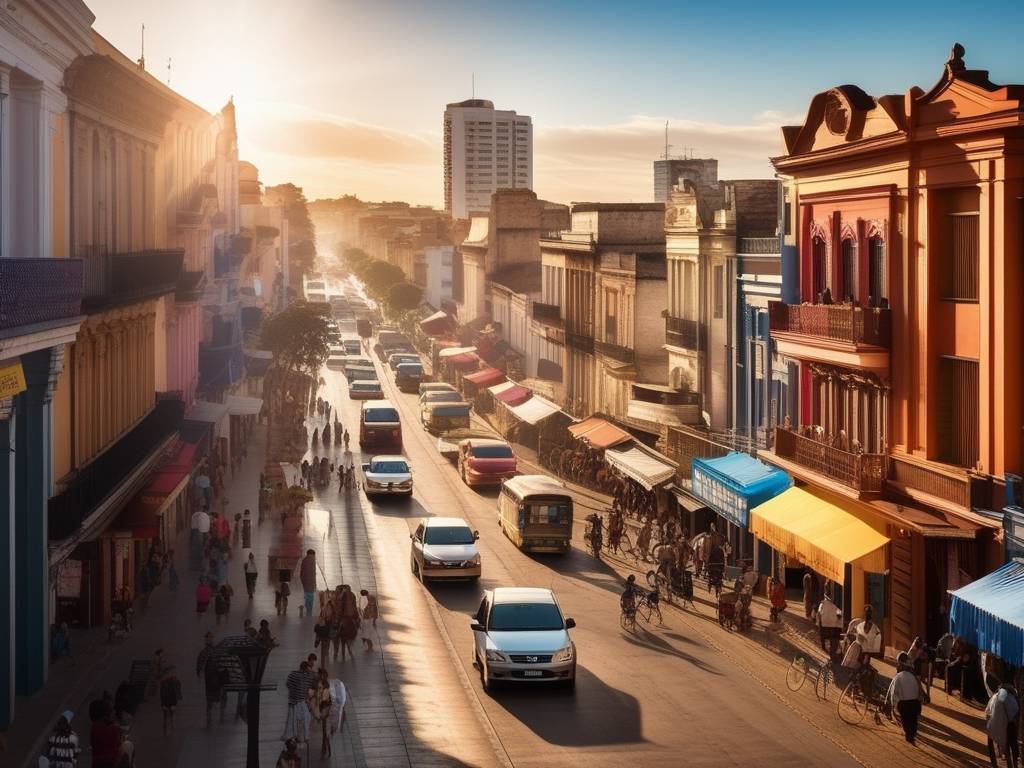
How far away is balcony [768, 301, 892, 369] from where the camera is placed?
28312 mm

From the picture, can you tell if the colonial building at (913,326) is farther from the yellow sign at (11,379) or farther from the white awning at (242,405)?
the white awning at (242,405)

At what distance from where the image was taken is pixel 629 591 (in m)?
31.2

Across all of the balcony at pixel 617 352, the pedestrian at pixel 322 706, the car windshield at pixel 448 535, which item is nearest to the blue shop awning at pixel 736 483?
A: the car windshield at pixel 448 535

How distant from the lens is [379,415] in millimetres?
63219

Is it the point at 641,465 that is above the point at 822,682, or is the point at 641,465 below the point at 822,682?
above

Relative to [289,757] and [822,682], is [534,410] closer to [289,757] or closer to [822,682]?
[822,682]

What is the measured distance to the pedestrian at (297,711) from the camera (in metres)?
21.6

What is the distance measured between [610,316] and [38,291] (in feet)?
137

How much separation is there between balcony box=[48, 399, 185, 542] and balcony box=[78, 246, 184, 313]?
133 inches

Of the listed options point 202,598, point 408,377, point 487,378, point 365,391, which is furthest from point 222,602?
point 408,377

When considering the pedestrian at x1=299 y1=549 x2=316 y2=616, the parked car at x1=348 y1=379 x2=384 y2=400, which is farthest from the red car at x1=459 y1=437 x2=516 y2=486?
the parked car at x1=348 y1=379 x2=384 y2=400

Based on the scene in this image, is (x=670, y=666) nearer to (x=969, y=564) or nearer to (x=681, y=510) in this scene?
(x=969, y=564)

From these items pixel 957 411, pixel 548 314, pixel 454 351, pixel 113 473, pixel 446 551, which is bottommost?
pixel 446 551

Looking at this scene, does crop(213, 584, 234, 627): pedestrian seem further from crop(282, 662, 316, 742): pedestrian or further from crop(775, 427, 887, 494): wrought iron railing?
crop(775, 427, 887, 494): wrought iron railing
